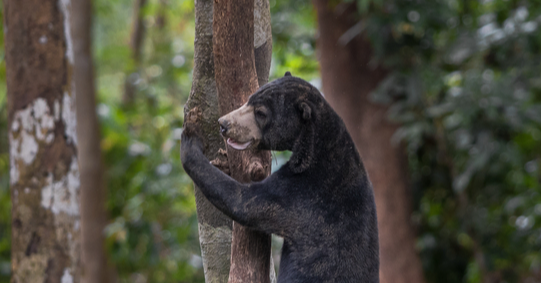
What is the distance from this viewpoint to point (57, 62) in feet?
10.5

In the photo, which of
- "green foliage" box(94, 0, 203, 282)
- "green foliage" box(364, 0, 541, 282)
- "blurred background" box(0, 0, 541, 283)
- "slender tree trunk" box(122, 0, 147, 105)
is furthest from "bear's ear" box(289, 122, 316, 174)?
"slender tree trunk" box(122, 0, 147, 105)

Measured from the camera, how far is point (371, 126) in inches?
208

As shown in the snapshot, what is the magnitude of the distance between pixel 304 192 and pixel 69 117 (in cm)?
186

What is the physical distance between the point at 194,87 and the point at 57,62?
1292 millimetres

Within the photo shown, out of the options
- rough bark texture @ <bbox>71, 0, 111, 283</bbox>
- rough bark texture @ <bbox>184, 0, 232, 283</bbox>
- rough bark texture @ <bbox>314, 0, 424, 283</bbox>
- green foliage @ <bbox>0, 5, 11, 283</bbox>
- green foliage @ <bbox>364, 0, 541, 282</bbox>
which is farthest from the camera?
green foliage @ <bbox>0, 5, 11, 283</bbox>

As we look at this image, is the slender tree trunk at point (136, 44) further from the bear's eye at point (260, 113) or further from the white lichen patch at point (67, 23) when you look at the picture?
the bear's eye at point (260, 113)

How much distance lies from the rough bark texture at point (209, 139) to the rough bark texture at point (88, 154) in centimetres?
467

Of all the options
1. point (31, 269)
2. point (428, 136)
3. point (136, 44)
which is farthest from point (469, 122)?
point (136, 44)

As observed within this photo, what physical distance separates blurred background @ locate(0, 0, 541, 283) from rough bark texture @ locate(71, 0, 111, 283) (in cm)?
32

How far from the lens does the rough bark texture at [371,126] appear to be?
17.0ft

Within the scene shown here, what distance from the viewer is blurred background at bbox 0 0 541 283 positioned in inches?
175

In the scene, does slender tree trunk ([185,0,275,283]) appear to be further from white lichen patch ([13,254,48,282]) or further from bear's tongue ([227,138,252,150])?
white lichen patch ([13,254,48,282])

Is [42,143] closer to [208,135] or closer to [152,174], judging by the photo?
[208,135]

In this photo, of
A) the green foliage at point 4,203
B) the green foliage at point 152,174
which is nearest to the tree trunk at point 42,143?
the green foliage at point 152,174
